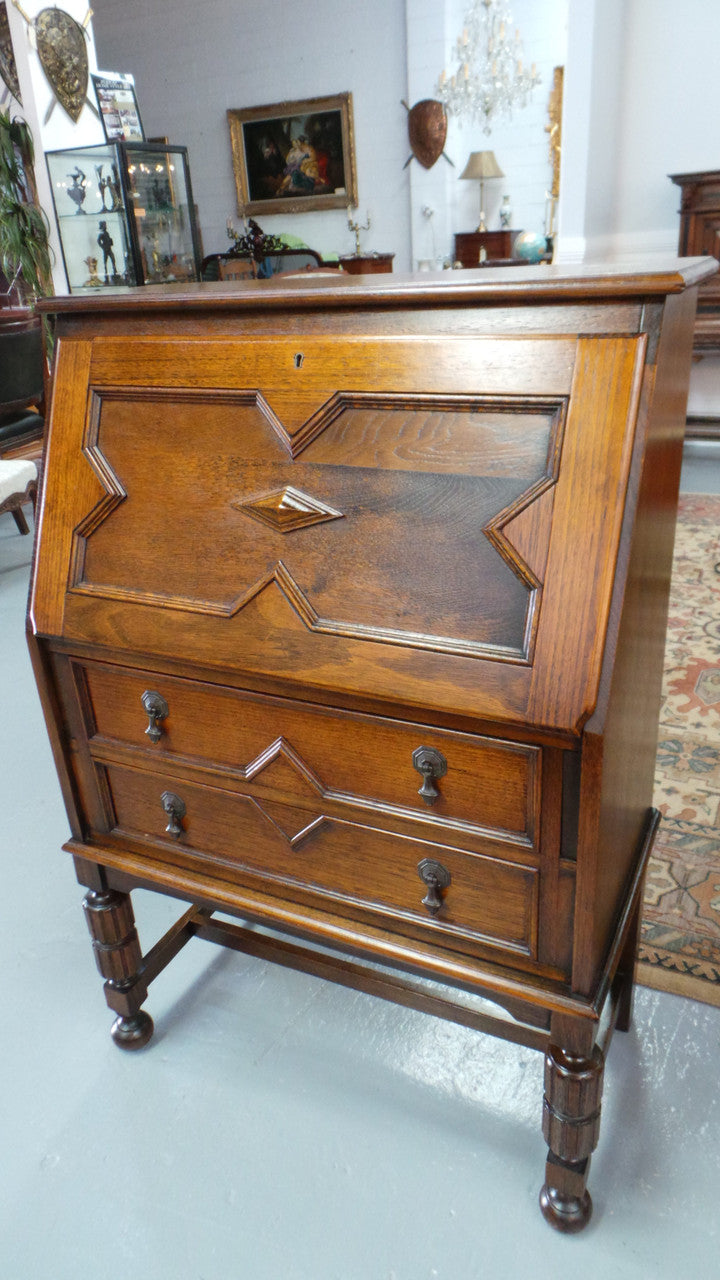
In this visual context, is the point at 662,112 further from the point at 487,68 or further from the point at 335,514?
the point at 335,514

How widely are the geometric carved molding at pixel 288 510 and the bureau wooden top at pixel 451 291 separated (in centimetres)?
24

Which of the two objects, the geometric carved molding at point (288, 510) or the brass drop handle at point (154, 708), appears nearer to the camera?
the geometric carved molding at point (288, 510)

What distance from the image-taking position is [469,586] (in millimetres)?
1015

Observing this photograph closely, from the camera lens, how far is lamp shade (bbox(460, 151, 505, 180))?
795cm

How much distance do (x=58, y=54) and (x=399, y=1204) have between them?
6273 millimetres

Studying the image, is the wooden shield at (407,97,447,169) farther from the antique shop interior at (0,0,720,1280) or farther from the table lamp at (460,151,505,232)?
the antique shop interior at (0,0,720,1280)

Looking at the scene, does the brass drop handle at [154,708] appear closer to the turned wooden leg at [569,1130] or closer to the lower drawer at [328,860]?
the lower drawer at [328,860]

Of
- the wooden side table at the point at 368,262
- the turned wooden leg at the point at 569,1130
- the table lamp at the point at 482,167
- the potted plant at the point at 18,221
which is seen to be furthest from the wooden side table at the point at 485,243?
the turned wooden leg at the point at 569,1130

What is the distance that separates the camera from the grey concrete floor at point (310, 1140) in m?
1.30

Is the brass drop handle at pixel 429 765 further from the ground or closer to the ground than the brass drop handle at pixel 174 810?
further from the ground

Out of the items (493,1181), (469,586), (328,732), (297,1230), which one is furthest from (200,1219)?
(469,586)

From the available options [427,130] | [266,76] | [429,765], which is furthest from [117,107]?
[429,765]

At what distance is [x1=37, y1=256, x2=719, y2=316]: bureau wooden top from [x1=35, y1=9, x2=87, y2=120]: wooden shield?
17.2ft

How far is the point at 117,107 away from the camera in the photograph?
560 cm
